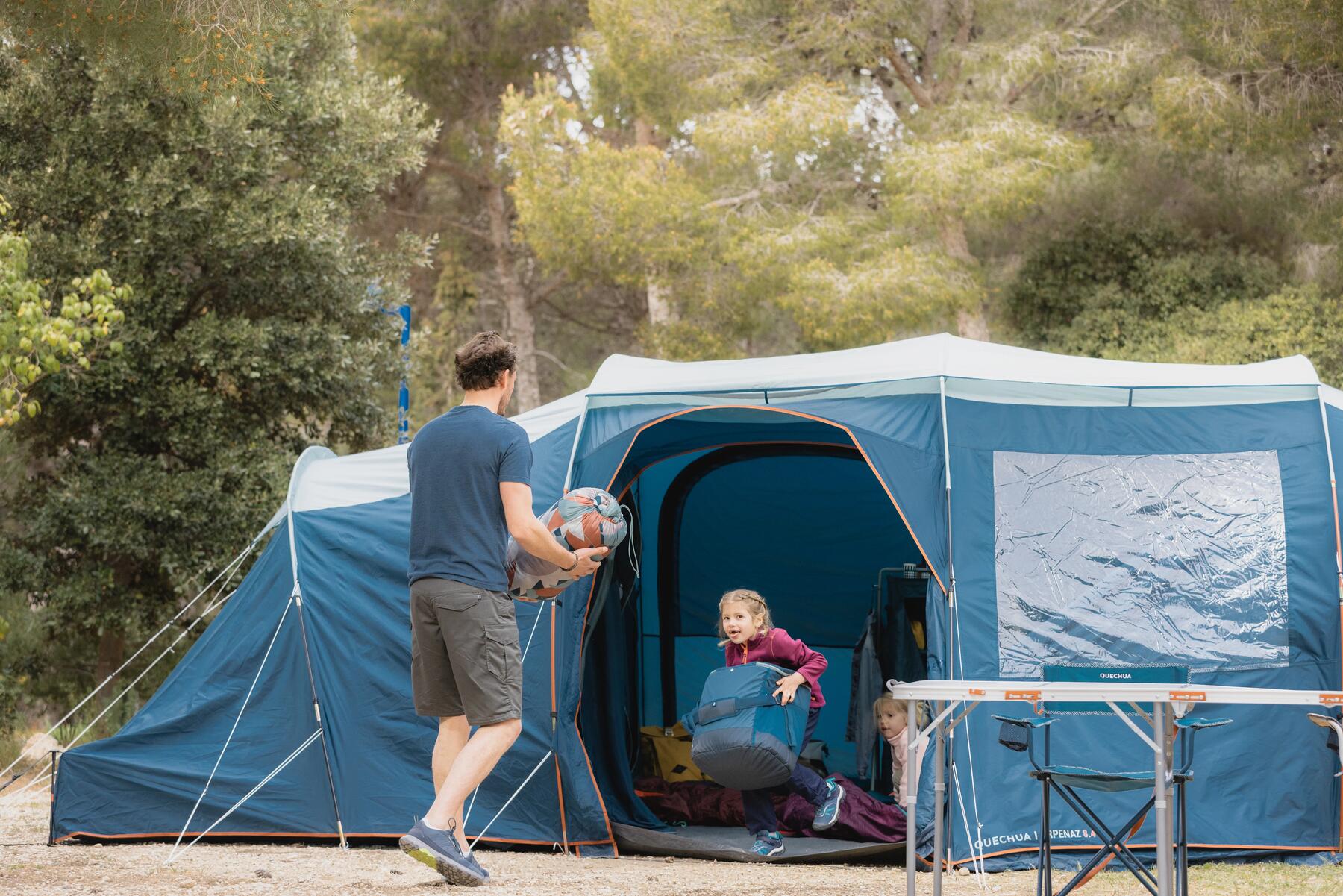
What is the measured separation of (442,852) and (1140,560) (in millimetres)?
2577

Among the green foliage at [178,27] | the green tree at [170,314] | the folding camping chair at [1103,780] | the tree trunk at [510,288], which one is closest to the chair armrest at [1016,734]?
the folding camping chair at [1103,780]

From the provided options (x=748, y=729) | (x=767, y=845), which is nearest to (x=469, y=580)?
(x=748, y=729)

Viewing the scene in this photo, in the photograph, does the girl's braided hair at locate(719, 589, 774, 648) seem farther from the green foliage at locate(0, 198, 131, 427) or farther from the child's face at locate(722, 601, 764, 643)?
the green foliage at locate(0, 198, 131, 427)

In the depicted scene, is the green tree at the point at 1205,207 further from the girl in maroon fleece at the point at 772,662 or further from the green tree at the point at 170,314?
the girl in maroon fleece at the point at 772,662

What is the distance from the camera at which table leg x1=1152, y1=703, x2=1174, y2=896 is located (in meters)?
2.92

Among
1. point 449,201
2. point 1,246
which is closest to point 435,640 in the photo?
point 1,246

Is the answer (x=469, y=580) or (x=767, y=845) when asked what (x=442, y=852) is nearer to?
(x=469, y=580)

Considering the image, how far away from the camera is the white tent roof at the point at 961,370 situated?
4.82 meters

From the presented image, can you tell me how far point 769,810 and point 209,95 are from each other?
3.11m

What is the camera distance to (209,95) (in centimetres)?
469

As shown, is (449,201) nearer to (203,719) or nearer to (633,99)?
(633,99)

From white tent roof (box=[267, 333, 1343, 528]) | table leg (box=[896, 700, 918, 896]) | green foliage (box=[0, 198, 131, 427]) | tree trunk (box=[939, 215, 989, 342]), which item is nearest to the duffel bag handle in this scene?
white tent roof (box=[267, 333, 1343, 528])

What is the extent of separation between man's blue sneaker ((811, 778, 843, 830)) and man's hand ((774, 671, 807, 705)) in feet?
1.59

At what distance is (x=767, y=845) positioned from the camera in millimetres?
4824
